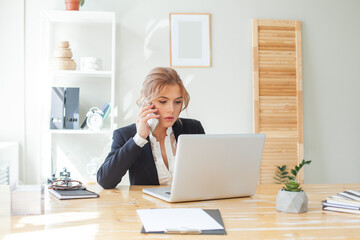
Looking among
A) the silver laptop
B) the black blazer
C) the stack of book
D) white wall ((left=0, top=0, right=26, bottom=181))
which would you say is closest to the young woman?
the black blazer

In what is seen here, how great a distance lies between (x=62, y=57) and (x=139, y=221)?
2.37m

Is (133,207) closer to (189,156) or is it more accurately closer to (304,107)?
(189,156)

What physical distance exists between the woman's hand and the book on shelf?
39 centimetres

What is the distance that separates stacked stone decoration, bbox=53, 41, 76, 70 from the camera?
338cm

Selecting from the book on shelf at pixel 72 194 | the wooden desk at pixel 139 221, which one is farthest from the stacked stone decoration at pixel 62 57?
the wooden desk at pixel 139 221

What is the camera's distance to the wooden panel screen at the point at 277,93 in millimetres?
3800

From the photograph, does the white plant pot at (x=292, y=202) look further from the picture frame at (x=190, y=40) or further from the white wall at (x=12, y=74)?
the white wall at (x=12, y=74)

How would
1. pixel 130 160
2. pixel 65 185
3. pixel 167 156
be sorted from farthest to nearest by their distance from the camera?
pixel 167 156 < pixel 130 160 < pixel 65 185

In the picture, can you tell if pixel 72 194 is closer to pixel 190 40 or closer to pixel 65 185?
pixel 65 185

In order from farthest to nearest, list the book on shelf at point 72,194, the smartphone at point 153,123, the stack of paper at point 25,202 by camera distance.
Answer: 1. the smartphone at point 153,123
2. the book on shelf at point 72,194
3. the stack of paper at point 25,202

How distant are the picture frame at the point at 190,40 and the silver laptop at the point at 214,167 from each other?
2129 millimetres

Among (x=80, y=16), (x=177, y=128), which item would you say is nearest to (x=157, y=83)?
(x=177, y=128)

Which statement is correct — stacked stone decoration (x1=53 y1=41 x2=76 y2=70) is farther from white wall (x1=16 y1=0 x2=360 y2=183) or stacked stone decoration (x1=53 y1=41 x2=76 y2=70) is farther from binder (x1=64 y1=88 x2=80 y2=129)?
white wall (x1=16 y1=0 x2=360 y2=183)

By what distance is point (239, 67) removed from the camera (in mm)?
3828
